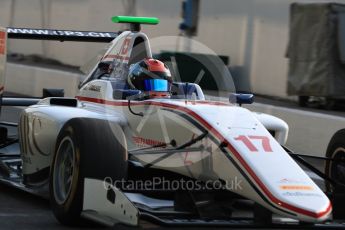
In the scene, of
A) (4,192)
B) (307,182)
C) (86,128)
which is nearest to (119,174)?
(86,128)

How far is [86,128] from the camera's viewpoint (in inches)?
246

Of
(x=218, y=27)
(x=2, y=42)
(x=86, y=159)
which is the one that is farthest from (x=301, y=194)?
(x=218, y=27)

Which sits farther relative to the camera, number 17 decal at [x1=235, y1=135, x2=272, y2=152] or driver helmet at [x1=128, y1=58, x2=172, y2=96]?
driver helmet at [x1=128, y1=58, x2=172, y2=96]

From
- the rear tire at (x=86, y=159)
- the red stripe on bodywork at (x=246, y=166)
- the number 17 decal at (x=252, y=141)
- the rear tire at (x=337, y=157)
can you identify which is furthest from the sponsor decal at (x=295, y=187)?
the rear tire at (x=337, y=157)

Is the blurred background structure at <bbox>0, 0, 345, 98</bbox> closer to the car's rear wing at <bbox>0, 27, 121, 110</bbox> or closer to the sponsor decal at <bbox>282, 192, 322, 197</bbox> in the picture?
the car's rear wing at <bbox>0, 27, 121, 110</bbox>

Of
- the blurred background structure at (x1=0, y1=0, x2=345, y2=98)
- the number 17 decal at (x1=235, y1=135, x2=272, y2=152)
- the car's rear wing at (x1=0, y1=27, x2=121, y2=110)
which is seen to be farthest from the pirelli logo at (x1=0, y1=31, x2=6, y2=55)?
the blurred background structure at (x1=0, y1=0, x2=345, y2=98)

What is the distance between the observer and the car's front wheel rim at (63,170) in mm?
6461

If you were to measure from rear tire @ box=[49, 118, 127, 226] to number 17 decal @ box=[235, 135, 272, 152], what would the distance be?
85 centimetres

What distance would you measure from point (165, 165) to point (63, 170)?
78cm

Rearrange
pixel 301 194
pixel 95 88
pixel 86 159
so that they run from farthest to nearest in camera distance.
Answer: pixel 95 88 < pixel 86 159 < pixel 301 194

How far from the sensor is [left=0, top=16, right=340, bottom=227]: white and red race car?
226 inches

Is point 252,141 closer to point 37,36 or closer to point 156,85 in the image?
point 156,85

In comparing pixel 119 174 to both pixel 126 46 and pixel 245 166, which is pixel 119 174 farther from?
pixel 126 46

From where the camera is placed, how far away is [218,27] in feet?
69.5
